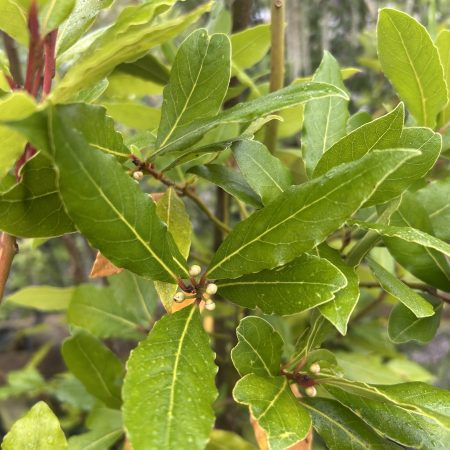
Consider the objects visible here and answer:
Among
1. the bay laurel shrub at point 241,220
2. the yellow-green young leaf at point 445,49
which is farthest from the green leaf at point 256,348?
the yellow-green young leaf at point 445,49

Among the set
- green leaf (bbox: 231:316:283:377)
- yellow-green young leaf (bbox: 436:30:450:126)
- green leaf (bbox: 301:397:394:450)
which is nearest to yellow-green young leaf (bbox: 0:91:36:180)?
green leaf (bbox: 231:316:283:377)

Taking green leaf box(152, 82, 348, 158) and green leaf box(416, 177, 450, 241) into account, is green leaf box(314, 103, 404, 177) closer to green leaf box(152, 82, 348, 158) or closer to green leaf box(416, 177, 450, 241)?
green leaf box(152, 82, 348, 158)

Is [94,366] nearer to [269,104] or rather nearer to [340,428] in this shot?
[340,428]

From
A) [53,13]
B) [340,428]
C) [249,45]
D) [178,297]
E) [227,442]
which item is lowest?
[227,442]

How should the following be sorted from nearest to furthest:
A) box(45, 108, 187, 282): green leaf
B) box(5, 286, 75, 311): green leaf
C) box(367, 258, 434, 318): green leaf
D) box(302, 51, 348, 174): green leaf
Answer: box(45, 108, 187, 282): green leaf
box(367, 258, 434, 318): green leaf
box(302, 51, 348, 174): green leaf
box(5, 286, 75, 311): green leaf

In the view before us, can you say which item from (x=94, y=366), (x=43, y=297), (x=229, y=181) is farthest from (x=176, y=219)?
(x=43, y=297)

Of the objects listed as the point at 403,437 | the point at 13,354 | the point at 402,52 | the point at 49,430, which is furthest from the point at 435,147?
the point at 13,354

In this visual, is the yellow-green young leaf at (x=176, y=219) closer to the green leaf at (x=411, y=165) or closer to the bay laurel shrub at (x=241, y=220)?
the bay laurel shrub at (x=241, y=220)
